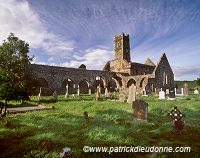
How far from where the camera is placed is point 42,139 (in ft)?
24.5

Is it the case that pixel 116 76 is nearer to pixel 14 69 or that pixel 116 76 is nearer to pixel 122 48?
pixel 122 48

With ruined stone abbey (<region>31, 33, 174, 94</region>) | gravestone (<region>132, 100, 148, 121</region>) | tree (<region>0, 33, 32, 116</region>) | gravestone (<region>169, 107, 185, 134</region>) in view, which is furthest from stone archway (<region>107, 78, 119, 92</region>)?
gravestone (<region>169, 107, 185, 134</region>)

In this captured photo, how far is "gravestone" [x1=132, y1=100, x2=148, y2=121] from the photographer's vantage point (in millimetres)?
11219

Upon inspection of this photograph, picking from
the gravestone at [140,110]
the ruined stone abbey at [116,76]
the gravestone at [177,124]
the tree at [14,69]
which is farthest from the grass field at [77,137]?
the ruined stone abbey at [116,76]

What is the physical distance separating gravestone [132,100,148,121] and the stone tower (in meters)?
39.2

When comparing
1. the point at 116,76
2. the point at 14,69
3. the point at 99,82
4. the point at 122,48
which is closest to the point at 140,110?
the point at 14,69

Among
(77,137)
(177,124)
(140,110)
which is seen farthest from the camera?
(140,110)

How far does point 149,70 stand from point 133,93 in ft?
119

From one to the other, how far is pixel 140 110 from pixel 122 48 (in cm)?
4064

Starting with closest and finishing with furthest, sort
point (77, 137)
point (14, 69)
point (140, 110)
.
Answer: point (77, 137)
point (140, 110)
point (14, 69)

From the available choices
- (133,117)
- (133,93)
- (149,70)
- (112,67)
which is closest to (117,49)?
(112,67)

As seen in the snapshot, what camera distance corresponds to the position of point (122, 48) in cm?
5084

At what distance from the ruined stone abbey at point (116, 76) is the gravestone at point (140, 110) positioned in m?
19.8

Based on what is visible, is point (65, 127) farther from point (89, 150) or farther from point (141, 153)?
point (141, 153)
